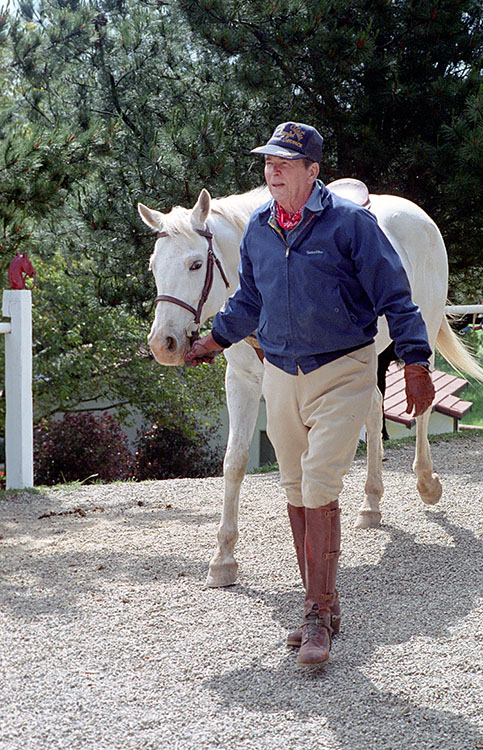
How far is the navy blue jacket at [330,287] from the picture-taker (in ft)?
9.14

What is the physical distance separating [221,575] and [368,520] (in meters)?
1.27

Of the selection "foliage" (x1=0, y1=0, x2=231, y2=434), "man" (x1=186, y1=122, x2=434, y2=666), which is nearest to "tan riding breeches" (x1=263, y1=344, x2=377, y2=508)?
"man" (x1=186, y1=122, x2=434, y2=666)

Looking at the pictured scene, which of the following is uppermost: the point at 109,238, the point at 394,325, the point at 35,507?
the point at 109,238

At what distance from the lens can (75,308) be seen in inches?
424

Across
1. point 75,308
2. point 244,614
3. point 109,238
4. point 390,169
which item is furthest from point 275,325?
point 75,308

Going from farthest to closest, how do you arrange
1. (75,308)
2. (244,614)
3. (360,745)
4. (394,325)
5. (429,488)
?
(75,308)
(429,488)
(244,614)
(394,325)
(360,745)

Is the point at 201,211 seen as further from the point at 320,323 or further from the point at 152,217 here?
the point at 320,323

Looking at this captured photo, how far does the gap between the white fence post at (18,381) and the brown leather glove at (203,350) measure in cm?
303

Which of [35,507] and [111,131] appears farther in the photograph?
[111,131]

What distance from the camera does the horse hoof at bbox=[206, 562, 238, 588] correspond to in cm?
379

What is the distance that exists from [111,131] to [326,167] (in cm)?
242

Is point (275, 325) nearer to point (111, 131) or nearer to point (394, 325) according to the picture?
point (394, 325)

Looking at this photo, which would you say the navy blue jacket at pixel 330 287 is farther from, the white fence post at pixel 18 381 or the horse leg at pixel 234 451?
the white fence post at pixel 18 381

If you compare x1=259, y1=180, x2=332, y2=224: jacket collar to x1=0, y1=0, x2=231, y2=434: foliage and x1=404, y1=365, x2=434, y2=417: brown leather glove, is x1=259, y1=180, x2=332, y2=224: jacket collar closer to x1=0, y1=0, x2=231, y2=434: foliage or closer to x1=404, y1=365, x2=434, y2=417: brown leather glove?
x1=404, y1=365, x2=434, y2=417: brown leather glove
